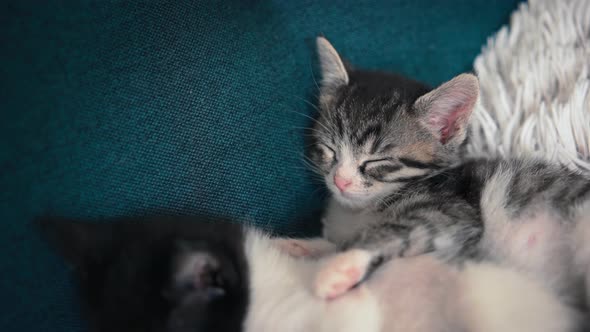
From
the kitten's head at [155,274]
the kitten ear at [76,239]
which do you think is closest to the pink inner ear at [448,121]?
the kitten's head at [155,274]

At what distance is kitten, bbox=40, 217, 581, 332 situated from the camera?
32.6 inches

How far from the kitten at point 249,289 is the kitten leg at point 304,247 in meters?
0.05

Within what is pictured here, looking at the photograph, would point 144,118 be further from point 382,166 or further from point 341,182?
point 382,166

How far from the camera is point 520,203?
3.80ft

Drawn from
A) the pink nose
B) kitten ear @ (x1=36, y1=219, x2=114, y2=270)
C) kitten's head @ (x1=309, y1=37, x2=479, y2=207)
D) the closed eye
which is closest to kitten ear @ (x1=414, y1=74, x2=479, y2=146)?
kitten's head @ (x1=309, y1=37, x2=479, y2=207)

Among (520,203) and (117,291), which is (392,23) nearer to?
(520,203)

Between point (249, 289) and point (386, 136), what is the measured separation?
0.58m

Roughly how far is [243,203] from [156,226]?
281mm

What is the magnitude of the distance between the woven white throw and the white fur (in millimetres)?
465

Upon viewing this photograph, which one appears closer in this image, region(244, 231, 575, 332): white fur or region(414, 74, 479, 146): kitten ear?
region(244, 231, 575, 332): white fur

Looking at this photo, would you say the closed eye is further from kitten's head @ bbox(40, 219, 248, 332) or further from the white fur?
kitten's head @ bbox(40, 219, 248, 332)

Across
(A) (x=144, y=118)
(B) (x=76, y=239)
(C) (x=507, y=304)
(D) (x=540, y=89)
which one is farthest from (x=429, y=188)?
(B) (x=76, y=239)

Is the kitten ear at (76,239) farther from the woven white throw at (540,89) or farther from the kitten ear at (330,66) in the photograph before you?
the woven white throw at (540,89)

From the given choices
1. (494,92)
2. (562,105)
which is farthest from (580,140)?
(494,92)
